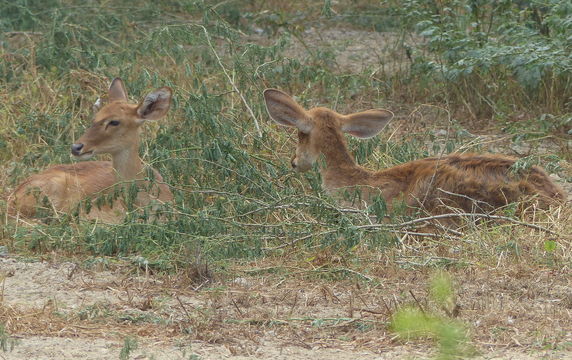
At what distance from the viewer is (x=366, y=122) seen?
8219mm

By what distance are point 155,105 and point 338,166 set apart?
144 centimetres

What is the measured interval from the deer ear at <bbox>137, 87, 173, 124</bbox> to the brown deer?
0.75m

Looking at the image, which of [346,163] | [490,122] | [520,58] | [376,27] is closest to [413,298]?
[346,163]

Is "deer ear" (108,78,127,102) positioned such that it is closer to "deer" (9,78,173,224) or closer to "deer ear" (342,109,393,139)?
"deer" (9,78,173,224)

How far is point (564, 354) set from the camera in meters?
5.15

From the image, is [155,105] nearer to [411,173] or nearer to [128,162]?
[128,162]

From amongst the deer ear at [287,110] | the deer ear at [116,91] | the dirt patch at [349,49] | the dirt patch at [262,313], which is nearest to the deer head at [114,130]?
the deer ear at [116,91]

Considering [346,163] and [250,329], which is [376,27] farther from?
[250,329]

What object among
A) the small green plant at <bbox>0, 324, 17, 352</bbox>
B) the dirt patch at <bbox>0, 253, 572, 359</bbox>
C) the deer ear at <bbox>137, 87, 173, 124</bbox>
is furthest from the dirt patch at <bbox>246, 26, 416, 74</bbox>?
the small green plant at <bbox>0, 324, 17, 352</bbox>

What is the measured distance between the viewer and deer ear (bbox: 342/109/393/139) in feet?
26.8

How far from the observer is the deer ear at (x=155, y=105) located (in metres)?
8.34

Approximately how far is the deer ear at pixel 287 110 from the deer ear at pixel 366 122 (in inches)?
11.1

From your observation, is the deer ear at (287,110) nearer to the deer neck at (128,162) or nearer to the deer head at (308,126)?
the deer head at (308,126)

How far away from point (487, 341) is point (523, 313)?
1.50ft
